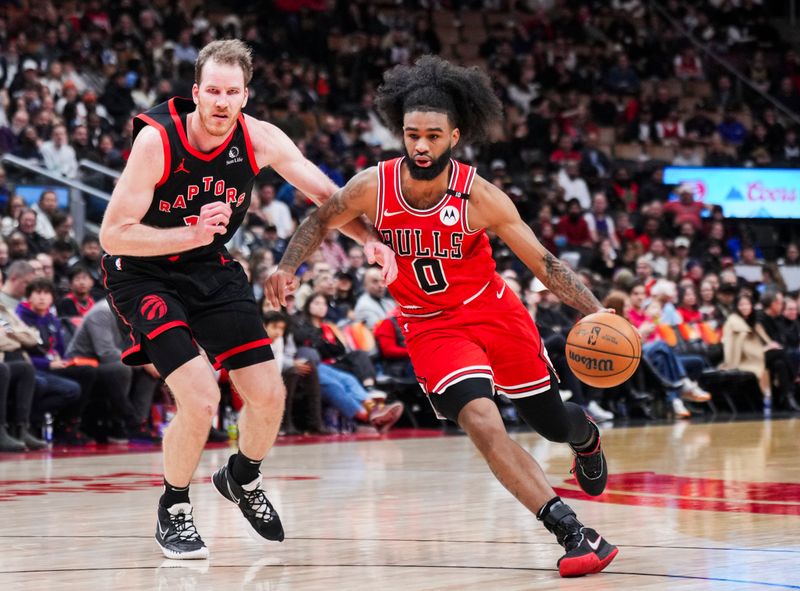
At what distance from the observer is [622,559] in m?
4.98

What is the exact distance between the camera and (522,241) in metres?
5.33

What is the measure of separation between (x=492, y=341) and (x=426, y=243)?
47cm

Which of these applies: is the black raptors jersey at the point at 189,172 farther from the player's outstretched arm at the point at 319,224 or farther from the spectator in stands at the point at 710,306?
the spectator in stands at the point at 710,306

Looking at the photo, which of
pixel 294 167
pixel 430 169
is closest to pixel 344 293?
pixel 294 167

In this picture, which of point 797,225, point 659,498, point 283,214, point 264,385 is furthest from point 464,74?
point 797,225

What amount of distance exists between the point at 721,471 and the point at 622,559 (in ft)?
11.9

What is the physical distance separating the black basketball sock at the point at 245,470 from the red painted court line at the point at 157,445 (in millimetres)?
4371

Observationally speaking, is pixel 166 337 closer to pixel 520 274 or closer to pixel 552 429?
pixel 552 429

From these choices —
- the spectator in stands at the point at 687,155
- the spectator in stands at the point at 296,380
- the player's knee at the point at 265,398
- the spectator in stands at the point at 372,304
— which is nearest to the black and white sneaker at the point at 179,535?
the player's knee at the point at 265,398

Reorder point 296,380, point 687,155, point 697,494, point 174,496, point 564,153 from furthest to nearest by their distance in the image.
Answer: point 687,155 → point 564,153 → point 296,380 → point 697,494 → point 174,496

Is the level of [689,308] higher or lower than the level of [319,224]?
lower

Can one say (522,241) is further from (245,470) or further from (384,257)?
(245,470)

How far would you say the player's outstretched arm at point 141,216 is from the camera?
16.3 feet

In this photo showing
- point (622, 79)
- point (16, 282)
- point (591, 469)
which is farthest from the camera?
point (622, 79)
